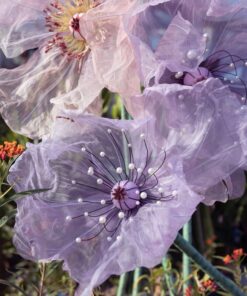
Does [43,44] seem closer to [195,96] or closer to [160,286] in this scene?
[195,96]

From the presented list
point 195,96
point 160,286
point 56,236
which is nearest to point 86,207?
point 56,236

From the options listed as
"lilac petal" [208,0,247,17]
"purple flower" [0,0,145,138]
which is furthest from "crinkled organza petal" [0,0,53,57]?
"lilac petal" [208,0,247,17]

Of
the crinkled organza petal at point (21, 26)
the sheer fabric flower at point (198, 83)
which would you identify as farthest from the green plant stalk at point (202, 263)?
the crinkled organza petal at point (21, 26)

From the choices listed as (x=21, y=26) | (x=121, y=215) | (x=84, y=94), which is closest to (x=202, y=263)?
(x=121, y=215)

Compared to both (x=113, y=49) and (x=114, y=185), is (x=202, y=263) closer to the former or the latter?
(x=114, y=185)

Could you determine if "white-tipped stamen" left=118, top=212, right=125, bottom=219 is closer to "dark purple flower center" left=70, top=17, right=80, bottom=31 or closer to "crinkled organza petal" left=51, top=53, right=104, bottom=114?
"crinkled organza petal" left=51, top=53, right=104, bottom=114

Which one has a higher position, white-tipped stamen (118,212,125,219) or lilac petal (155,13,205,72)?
lilac petal (155,13,205,72)
